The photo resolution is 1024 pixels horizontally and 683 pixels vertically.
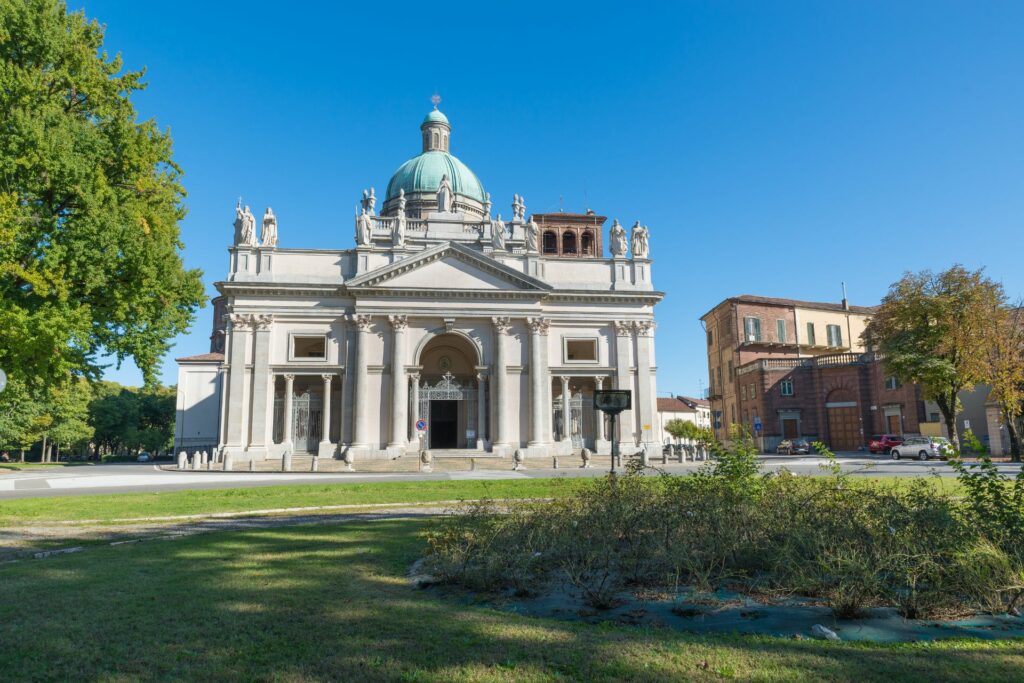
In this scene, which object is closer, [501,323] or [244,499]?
[244,499]

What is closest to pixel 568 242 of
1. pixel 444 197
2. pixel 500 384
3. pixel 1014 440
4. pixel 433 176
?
pixel 433 176

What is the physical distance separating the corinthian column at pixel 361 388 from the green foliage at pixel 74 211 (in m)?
16.6

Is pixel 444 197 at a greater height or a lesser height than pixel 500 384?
greater

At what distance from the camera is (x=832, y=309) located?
203ft

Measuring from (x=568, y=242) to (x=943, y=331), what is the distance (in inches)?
1193

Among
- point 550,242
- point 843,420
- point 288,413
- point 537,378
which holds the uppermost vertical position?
point 550,242

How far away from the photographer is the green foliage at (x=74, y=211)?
17984mm

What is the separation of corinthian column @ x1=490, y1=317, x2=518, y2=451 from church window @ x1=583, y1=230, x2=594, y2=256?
18.9 meters

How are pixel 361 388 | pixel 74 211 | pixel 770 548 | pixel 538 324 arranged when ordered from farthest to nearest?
pixel 538 324, pixel 361 388, pixel 74 211, pixel 770 548

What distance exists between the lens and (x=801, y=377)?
52594mm

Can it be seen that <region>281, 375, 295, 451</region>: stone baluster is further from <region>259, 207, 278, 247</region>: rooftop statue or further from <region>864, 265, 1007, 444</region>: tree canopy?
<region>864, 265, 1007, 444</region>: tree canopy

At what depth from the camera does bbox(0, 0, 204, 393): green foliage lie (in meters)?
18.0

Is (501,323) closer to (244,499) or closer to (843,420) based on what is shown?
(244,499)

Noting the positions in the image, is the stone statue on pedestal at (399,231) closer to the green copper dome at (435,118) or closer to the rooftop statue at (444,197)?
the rooftop statue at (444,197)
